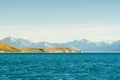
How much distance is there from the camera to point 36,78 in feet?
271

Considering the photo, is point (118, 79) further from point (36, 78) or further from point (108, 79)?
point (36, 78)

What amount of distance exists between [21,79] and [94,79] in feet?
54.7

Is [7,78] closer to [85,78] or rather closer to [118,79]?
[85,78]

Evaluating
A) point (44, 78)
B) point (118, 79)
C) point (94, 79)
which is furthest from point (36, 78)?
point (118, 79)

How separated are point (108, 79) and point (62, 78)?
10.7 meters

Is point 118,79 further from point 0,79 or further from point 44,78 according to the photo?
point 0,79

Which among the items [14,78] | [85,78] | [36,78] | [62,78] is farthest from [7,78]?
[85,78]

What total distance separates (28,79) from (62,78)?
8.18m

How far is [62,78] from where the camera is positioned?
8325cm

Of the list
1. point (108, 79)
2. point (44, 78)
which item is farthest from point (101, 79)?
point (44, 78)

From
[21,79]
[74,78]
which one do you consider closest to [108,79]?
[74,78]

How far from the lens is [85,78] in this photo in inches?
3287

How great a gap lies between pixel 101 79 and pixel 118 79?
385cm

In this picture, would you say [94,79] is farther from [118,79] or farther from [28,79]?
[28,79]
